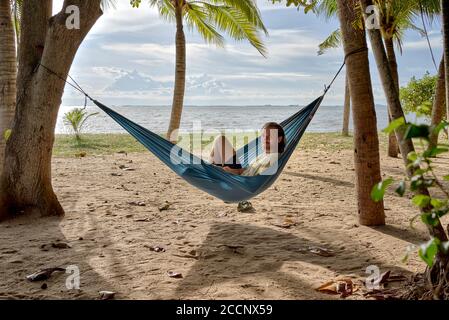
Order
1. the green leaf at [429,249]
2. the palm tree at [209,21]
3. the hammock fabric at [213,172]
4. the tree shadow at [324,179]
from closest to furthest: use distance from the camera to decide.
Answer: the green leaf at [429,249]
the hammock fabric at [213,172]
the tree shadow at [324,179]
the palm tree at [209,21]

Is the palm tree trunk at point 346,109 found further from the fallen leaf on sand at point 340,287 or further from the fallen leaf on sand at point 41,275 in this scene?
the fallen leaf on sand at point 41,275

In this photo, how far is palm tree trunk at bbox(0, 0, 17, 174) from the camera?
383 centimetres

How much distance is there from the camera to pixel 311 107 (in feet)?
11.9

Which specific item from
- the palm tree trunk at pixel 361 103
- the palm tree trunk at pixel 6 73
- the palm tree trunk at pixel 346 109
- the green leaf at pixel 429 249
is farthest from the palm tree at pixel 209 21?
the green leaf at pixel 429 249

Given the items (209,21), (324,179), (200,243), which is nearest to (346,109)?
(209,21)

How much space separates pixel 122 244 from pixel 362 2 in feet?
7.05

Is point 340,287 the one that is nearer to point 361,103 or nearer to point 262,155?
point 361,103

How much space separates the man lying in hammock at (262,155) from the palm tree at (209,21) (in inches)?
137

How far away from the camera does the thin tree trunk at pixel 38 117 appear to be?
3.39m

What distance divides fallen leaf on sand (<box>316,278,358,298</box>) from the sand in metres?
0.03

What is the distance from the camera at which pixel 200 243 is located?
297 cm

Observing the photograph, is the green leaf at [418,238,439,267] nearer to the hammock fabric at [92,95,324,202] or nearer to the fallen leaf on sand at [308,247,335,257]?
the fallen leaf on sand at [308,247,335,257]

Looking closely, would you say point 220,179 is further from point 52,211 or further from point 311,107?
point 52,211
